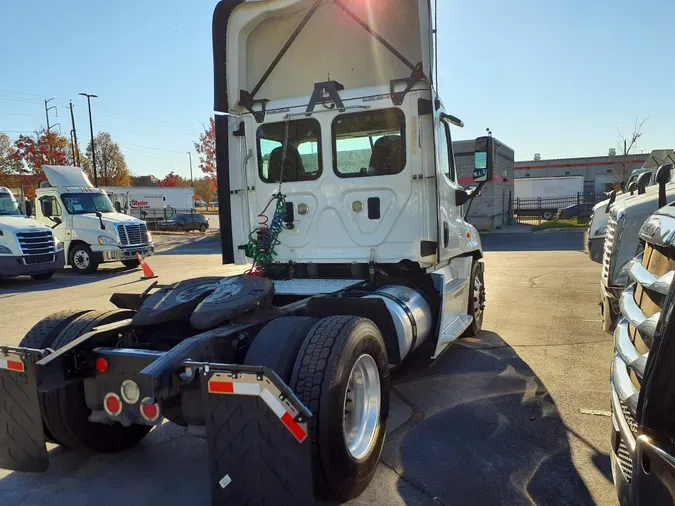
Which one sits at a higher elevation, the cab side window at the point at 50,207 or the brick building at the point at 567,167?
the brick building at the point at 567,167

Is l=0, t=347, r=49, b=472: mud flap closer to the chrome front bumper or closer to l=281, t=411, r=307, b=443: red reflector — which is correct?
l=281, t=411, r=307, b=443: red reflector

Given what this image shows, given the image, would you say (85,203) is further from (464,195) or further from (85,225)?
(464,195)

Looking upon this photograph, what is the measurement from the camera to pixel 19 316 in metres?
8.68

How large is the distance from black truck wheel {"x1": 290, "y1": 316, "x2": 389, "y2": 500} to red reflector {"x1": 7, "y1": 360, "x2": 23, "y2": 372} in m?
1.55

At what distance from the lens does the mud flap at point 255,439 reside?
2.46 metres

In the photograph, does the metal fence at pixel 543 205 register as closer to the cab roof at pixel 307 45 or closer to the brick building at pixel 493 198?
the brick building at pixel 493 198

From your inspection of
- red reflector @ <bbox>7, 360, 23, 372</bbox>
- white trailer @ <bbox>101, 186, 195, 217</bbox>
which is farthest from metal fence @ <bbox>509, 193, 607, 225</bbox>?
red reflector @ <bbox>7, 360, 23, 372</bbox>

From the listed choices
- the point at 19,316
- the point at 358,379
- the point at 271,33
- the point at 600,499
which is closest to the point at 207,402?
the point at 358,379

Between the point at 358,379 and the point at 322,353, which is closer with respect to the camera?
the point at 322,353

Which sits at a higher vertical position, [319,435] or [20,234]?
[20,234]

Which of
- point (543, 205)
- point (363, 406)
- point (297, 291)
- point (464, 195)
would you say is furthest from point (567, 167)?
point (363, 406)

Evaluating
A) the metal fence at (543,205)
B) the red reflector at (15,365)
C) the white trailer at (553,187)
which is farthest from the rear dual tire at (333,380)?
the white trailer at (553,187)

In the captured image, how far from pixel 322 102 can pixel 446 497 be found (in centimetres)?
381

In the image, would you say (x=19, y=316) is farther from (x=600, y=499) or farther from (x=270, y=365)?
(x=600, y=499)
